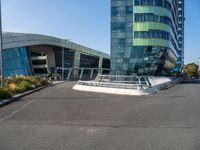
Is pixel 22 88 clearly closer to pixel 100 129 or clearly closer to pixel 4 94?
pixel 4 94

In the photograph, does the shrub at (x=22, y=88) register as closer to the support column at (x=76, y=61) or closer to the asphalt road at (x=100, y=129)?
the asphalt road at (x=100, y=129)

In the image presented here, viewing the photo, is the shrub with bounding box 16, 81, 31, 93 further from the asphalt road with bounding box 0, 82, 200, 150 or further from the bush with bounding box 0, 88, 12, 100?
the asphalt road with bounding box 0, 82, 200, 150

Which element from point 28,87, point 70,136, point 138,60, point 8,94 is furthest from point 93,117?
point 138,60

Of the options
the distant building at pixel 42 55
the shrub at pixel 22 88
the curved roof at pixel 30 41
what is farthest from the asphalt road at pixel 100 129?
the distant building at pixel 42 55

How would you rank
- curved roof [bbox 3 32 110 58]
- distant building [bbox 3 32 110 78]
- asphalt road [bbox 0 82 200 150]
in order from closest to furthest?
1. asphalt road [bbox 0 82 200 150]
2. curved roof [bbox 3 32 110 58]
3. distant building [bbox 3 32 110 78]

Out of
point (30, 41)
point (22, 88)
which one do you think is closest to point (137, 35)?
point (30, 41)

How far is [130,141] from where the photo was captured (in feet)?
20.7

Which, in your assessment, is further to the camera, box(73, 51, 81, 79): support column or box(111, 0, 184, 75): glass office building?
box(73, 51, 81, 79): support column

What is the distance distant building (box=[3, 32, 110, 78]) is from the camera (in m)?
53.3

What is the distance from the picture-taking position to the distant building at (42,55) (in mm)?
53281

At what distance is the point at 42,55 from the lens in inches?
2832

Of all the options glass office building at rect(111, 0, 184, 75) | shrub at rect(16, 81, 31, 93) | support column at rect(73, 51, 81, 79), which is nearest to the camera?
shrub at rect(16, 81, 31, 93)

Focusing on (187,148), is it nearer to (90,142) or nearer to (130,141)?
(130,141)

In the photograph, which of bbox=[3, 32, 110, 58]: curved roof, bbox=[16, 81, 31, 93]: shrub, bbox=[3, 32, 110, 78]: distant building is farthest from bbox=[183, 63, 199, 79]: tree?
bbox=[16, 81, 31, 93]: shrub
